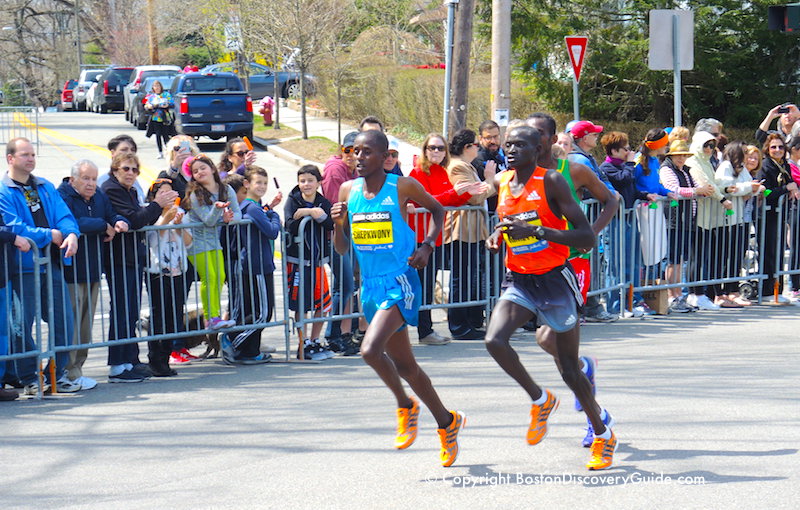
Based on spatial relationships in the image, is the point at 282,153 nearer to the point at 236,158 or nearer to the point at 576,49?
the point at 576,49

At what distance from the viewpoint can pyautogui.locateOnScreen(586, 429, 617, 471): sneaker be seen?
Result: 247 inches

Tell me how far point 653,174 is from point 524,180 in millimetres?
5302

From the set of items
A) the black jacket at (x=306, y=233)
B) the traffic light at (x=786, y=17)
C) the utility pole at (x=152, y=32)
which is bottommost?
the black jacket at (x=306, y=233)

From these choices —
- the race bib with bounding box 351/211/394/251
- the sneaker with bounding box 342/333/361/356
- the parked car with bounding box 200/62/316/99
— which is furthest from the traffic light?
the parked car with bounding box 200/62/316/99

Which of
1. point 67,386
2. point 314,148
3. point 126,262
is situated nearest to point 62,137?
point 314,148

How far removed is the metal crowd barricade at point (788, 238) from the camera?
1216 centimetres

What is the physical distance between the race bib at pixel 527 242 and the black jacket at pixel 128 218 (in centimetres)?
346

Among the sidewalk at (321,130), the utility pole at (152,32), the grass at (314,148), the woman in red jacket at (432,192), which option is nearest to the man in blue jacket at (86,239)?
the woman in red jacket at (432,192)

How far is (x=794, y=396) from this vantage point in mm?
8062

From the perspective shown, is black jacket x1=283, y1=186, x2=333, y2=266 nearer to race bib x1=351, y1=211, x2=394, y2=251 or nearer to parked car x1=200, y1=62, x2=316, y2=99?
race bib x1=351, y1=211, x2=394, y2=251

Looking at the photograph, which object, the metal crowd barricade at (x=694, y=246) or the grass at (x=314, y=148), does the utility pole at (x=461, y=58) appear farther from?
the grass at (x=314, y=148)

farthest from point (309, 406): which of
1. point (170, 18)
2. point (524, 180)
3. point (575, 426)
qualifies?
point (170, 18)

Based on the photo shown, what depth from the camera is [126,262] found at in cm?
881

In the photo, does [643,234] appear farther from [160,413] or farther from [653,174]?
[160,413]
